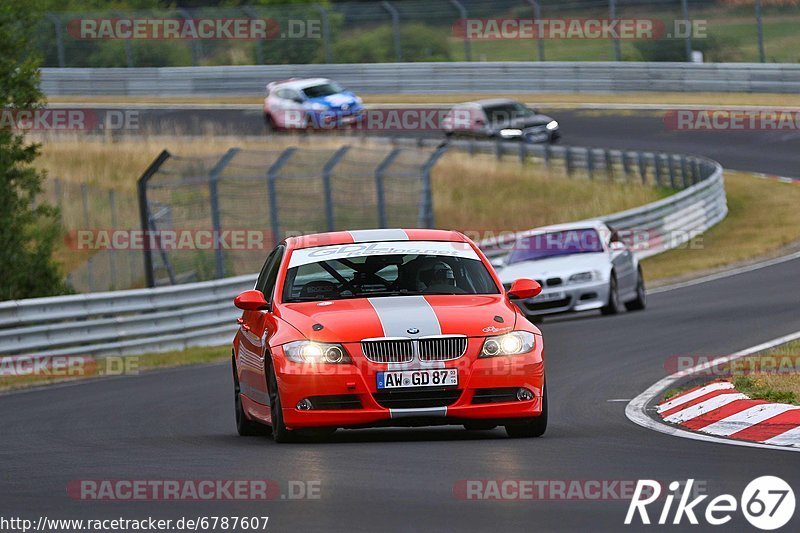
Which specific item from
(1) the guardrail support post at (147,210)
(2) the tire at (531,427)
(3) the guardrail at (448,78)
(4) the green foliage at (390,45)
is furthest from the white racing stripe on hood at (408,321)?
(4) the green foliage at (390,45)

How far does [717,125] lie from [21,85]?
2510 centimetres

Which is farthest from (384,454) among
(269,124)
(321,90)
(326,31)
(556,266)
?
(326,31)

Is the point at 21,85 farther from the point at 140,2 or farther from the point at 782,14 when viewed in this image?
the point at 140,2

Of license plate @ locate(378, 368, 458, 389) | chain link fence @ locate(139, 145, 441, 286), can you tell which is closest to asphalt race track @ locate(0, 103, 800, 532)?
license plate @ locate(378, 368, 458, 389)

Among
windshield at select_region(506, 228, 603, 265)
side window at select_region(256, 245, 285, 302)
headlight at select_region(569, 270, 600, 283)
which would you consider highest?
side window at select_region(256, 245, 285, 302)

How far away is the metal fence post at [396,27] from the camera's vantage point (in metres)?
53.5

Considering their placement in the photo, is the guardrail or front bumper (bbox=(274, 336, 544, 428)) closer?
front bumper (bbox=(274, 336, 544, 428))

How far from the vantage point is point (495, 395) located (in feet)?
33.3

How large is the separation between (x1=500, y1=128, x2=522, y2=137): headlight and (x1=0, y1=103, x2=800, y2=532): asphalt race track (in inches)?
1073

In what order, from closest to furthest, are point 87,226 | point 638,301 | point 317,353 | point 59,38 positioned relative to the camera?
point 317,353 → point 638,301 → point 87,226 → point 59,38

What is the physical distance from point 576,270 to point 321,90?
30.0 meters

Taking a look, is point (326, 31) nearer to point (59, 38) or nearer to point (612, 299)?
point (59, 38)

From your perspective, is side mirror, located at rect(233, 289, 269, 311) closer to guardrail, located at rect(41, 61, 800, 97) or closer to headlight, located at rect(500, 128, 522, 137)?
guardrail, located at rect(41, 61, 800, 97)

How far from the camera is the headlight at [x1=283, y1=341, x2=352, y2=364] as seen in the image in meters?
10.1
